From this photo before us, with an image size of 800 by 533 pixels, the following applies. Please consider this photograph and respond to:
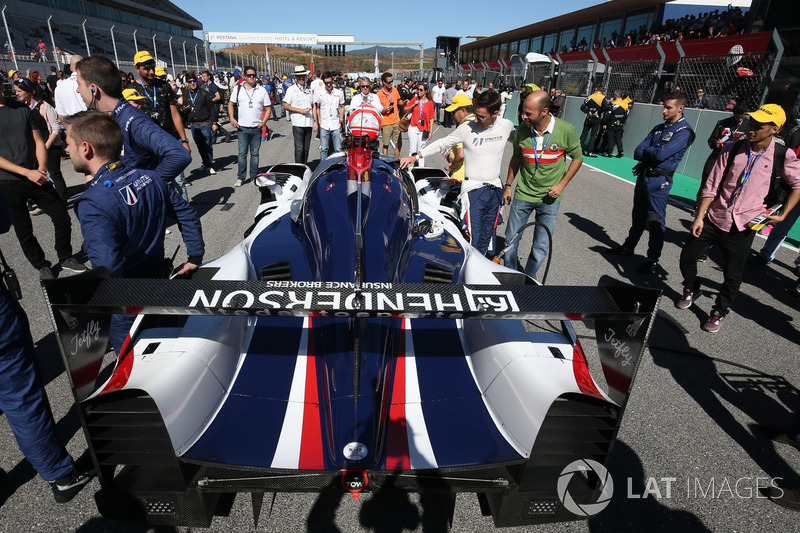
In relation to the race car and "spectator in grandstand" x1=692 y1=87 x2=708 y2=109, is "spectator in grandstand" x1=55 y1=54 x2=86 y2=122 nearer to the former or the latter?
the race car

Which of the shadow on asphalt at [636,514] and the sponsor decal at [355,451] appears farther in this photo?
the shadow on asphalt at [636,514]

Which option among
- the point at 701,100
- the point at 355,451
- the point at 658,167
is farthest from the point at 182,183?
the point at 701,100

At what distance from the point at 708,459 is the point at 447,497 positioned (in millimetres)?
1613

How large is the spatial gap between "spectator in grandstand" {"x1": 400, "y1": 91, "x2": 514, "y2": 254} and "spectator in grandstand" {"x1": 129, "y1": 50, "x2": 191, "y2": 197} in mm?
3512

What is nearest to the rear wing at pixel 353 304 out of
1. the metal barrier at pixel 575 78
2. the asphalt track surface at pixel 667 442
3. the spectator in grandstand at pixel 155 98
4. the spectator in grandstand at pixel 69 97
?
the asphalt track surface at pixel 667 442

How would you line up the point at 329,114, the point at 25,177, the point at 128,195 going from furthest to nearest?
the point at 329,114 → the point at 25,177 → the point at 128,195

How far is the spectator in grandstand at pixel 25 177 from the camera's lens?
414 cm

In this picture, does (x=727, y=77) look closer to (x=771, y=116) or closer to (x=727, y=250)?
(x=771, y=116)

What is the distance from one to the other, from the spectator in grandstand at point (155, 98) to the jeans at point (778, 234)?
7324 millimetres

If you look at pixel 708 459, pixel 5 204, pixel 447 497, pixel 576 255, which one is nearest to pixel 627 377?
pixel 447 497

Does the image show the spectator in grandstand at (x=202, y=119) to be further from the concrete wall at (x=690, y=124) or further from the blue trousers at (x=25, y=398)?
the concrete wall at (x=690, y=124)

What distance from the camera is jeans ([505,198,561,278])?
437 cm

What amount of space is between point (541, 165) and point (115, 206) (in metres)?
3.51

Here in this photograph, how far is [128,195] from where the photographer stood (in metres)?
2.39
